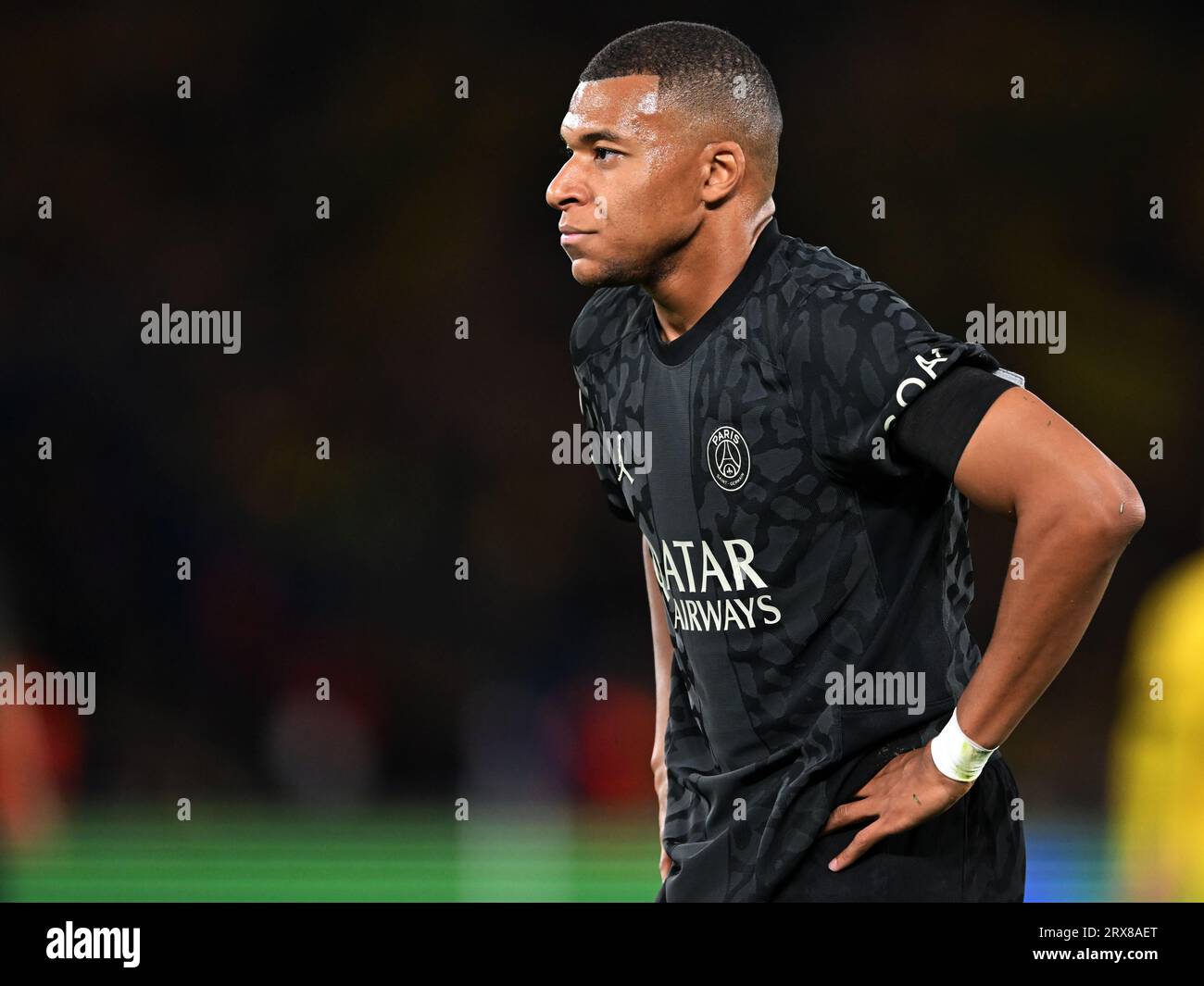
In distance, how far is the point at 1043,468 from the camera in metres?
1.81

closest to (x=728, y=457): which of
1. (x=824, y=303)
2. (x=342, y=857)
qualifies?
(x=824, y=303)

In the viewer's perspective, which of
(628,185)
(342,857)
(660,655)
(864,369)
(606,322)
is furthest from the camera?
(342,857)

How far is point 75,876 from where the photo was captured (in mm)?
4387

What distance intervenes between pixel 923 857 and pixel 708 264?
856 millimetres

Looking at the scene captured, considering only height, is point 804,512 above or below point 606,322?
below

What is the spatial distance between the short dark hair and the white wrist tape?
31.6 inches

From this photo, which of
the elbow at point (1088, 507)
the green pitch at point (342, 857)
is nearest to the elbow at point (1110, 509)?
the elbow at point (1088, 507)

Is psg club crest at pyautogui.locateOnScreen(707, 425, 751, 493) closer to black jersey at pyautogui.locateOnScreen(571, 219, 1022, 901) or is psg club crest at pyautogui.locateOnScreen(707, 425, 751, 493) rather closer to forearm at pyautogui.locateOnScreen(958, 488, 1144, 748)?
black jersey at pyautogui.locateOnScreen(571, 219, 1022, 901)

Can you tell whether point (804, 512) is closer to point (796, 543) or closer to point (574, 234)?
point (796, 543)

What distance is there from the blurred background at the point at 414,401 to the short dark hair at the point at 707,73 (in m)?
2.64

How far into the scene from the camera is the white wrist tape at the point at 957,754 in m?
1.93

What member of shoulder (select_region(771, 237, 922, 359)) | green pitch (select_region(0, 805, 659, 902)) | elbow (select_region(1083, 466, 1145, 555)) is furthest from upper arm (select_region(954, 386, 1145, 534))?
green pitch (select_region(0, 805, 659, 902))

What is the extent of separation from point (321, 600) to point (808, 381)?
3.19 metres
